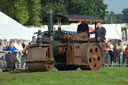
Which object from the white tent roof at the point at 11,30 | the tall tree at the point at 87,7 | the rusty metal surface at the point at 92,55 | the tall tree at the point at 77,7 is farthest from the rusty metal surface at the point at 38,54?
the tall tree at the point at 87,7

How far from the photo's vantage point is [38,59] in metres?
19.0

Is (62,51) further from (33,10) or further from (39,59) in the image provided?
(33,10)

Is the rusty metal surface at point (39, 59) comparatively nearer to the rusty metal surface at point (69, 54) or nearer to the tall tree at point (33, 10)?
the rusty metal surface at point (69, 54)

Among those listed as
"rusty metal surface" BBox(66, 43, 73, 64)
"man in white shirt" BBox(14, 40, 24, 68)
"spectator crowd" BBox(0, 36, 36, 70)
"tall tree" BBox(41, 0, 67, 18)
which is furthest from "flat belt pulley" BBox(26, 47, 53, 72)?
"tall tree" BBox(41, 0, 67, 18)

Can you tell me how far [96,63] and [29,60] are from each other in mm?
3006

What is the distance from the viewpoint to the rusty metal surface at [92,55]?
65.7 ft

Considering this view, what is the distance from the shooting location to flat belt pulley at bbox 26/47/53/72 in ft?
62.4

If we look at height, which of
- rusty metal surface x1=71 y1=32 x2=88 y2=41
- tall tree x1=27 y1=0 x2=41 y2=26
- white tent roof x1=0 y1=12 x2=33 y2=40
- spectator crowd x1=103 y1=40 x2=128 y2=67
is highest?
tall tree x1=27 y1=0 x2=41 y2=26

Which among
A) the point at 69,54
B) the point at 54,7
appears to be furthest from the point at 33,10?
the point at 69,54

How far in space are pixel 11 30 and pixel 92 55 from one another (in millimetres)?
13279

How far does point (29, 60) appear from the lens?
63.0 ft

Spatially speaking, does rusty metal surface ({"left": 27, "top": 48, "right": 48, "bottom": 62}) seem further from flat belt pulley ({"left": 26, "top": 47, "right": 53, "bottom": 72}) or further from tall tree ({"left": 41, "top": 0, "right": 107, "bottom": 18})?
tall tree ({"left": 41, "top": 0, "right": 107, "bottom": 18})

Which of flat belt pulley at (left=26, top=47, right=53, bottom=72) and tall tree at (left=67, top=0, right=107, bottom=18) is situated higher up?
tall tree at (left=67, top=0, right=107, bottom=18)

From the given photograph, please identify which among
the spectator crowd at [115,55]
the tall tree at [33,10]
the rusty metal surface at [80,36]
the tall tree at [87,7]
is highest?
the tall tree at [87,7]
